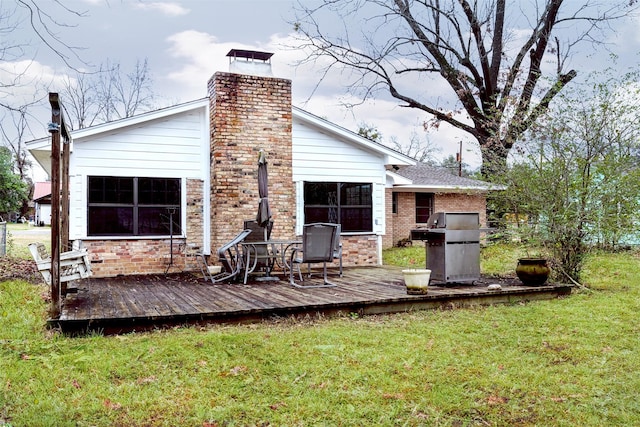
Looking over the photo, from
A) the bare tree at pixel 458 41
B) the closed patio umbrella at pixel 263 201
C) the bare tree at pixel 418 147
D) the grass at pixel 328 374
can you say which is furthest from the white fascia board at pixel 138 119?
the bare tree at pixel 418 147

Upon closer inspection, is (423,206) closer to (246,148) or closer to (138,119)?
(246,148)

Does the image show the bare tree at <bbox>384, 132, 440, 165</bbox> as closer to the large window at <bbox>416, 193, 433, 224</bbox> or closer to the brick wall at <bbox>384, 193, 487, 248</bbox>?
the brick wall at <bbox>384, 193, 487, 248</bbox>

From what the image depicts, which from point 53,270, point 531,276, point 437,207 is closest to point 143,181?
point 53,270

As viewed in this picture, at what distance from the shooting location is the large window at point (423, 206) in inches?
769

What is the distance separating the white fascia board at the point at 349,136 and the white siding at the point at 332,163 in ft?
0.37

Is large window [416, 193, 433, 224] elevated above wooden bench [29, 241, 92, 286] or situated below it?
above

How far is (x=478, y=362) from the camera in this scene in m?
4.62

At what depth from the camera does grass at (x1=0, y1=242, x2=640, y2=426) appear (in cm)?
354

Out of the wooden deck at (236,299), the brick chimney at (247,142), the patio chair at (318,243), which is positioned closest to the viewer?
the wooden deck at (236,299)

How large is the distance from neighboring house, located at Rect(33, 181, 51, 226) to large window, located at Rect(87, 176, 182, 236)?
38.8 m

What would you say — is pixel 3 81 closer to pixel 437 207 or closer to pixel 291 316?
pixel 291 316

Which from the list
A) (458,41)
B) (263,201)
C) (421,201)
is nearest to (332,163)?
(263,201)

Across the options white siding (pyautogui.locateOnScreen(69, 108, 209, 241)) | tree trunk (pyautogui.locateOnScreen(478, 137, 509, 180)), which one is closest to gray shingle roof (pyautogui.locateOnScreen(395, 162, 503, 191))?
tree trunk (pyautogui.locateOnScreen(478, 137, 509, 180))

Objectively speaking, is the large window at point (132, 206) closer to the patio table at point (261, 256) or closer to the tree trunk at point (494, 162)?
the patio table at point (261, 256)
